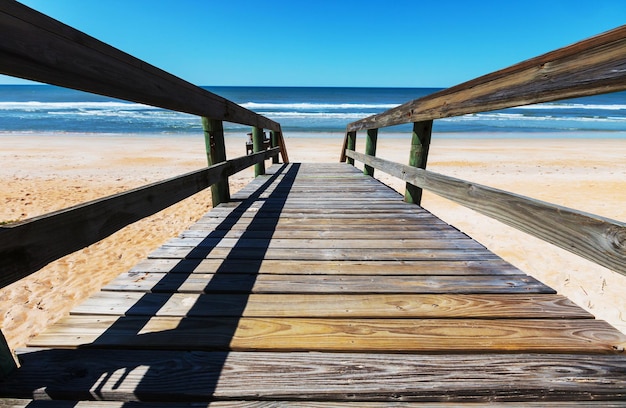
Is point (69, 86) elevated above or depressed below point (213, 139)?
above

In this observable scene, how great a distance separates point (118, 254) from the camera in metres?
3.75

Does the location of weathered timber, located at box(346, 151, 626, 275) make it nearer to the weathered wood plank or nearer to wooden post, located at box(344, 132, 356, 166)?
the weathered wood plank

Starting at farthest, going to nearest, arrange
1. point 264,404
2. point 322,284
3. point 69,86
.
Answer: point 322,284
point 69,86
point 264,404

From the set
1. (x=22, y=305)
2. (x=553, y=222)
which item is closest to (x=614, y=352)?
(x=553, y=222)

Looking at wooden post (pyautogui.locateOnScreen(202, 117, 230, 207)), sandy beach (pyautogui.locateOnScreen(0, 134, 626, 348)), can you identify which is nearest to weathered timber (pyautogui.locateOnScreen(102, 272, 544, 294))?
wooden post (pyautogui.locateOnScreen(202, 117, 230, 207))

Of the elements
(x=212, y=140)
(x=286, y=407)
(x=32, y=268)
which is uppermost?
(x=212, y=140)

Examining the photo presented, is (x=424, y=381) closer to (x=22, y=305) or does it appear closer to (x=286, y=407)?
(x=286, y=407)

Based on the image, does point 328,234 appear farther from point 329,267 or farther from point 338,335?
point 338,335

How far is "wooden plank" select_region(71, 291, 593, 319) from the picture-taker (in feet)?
4.35

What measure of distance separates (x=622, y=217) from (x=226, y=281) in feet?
Result: 22.3

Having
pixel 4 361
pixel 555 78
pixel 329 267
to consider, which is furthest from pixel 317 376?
pixel 555 78

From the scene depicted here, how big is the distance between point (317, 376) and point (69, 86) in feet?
4.65

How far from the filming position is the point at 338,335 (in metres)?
1.20

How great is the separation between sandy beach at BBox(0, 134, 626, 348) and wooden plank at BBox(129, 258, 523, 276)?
1648 millimetres
